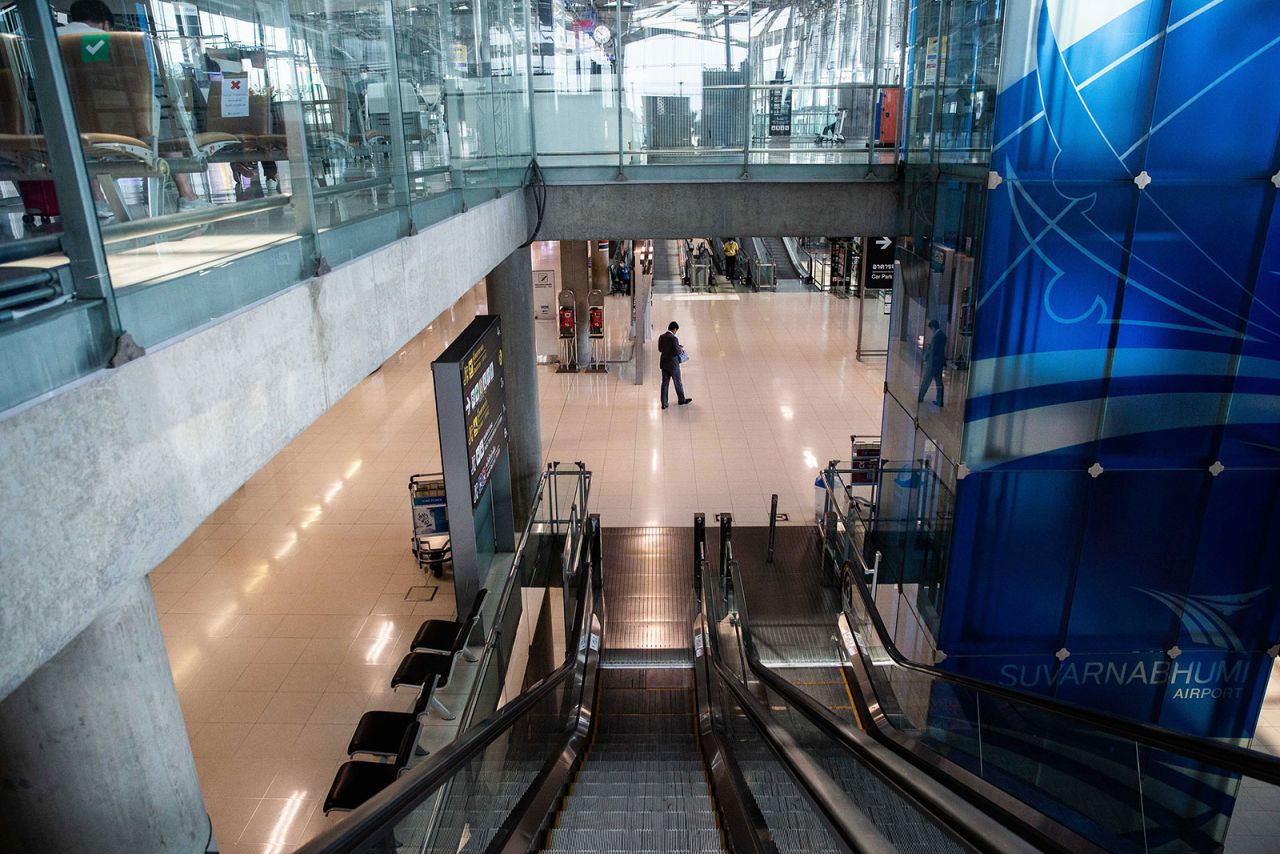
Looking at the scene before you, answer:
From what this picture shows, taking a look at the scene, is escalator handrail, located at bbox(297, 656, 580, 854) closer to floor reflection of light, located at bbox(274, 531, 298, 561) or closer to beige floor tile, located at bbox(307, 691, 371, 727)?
beige floor tile, located at bbox(307, 691, 371, 727)

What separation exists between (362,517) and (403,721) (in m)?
4.43

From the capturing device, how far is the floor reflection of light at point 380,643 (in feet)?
22.8

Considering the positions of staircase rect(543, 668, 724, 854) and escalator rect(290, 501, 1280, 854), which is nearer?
escalator rect(290, 501, 1280, 854)

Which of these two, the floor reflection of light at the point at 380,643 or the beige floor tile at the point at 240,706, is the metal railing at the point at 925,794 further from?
the beige floor tile at the point at 240,706

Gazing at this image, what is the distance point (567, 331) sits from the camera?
51.7 feet

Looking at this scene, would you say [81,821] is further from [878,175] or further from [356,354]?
[878,175]

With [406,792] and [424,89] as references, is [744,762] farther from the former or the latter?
[424,89]

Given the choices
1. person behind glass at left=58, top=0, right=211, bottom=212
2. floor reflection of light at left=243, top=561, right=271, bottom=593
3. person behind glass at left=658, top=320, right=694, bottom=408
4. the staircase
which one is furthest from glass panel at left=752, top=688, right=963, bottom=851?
person behind glass at left=658, top=320, right=694, bottom=408

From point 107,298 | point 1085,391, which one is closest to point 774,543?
point 1085,391

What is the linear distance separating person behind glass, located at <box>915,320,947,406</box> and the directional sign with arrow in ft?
33.9

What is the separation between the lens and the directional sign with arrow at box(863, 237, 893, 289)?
1581 centimetres

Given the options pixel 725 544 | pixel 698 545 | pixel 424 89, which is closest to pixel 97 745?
pixel 424 89

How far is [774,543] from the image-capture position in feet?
29.1

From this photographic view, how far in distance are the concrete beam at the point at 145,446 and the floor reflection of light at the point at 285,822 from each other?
3.25 meters
